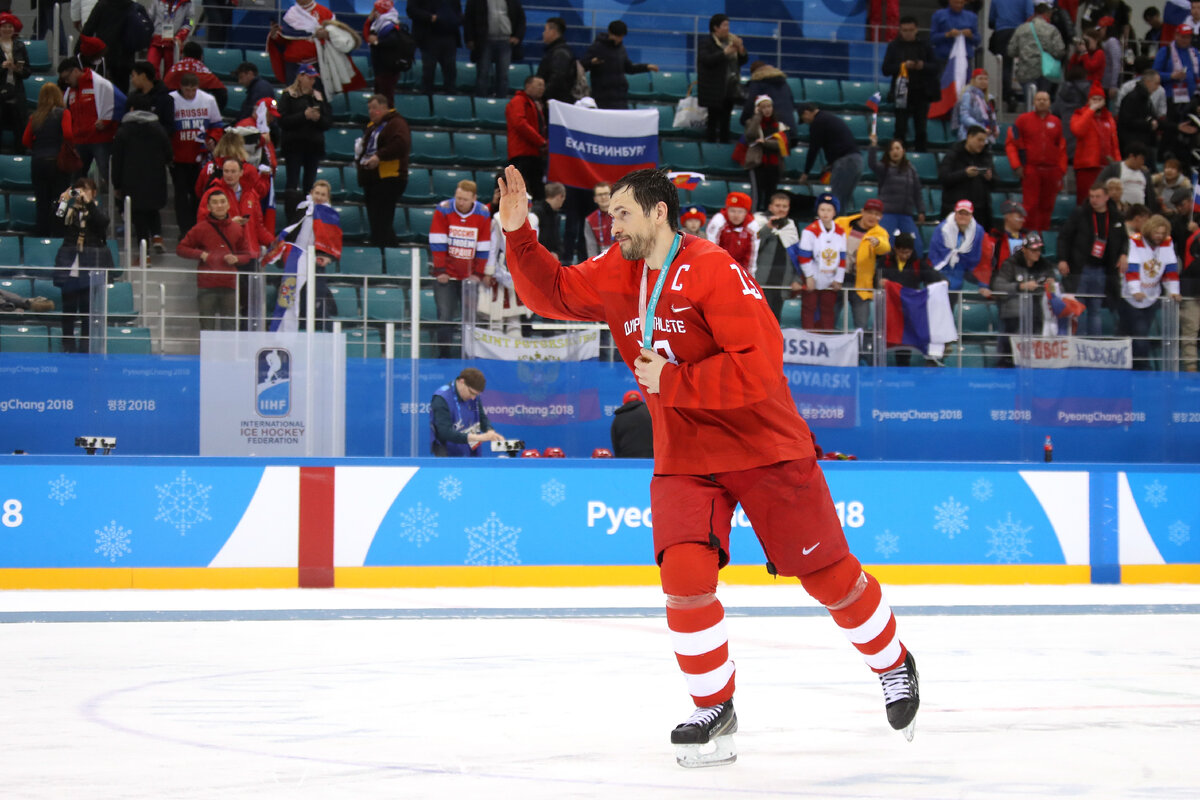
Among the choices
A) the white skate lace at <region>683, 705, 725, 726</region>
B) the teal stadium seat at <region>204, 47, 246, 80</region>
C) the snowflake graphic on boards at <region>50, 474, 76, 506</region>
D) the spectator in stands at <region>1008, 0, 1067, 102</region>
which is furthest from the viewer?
the spectator in stands at <region>1008, 0, 1067, 102</region>

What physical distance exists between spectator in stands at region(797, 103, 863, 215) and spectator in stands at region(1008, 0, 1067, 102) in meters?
3.55

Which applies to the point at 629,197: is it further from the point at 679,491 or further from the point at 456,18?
the point at 456,18

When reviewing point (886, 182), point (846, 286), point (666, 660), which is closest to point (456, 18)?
point (886, 182)

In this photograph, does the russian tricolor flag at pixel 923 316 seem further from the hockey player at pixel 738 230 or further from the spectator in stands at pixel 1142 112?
the spectator in stands at pixel 1142 112

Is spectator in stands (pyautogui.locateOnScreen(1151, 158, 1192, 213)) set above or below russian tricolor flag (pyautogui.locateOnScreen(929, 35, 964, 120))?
below

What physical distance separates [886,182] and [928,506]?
13.6ft

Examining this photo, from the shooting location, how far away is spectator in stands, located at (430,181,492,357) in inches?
387

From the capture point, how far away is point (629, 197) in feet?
13.8

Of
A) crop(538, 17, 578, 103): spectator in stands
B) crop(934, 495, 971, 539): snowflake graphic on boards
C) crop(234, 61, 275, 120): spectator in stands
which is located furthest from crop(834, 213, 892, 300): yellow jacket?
crop(234, 61, 275, 120): spectator in stands

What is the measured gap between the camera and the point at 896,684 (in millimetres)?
4164

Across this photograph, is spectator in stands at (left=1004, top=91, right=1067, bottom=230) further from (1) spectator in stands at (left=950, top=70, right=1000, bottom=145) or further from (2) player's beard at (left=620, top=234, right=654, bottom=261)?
(2) player's beard at (left=620, top=234, right=654, bottom=261)

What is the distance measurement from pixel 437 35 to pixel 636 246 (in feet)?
38.4

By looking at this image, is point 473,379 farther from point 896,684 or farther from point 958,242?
point 896,684

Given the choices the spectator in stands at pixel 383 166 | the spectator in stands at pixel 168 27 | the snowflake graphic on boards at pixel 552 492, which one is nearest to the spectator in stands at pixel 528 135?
the spectator in stands at pixel 383 166
